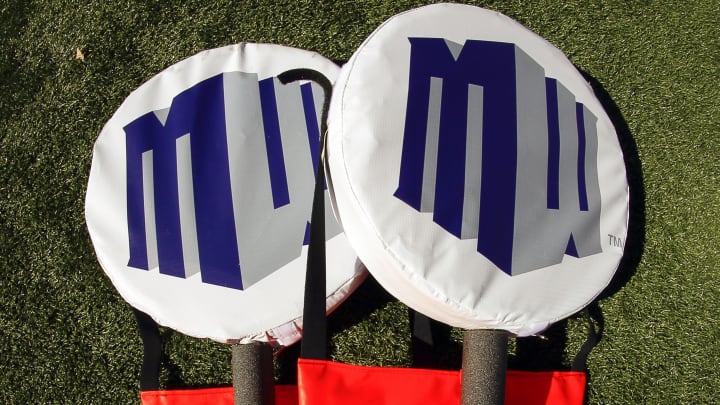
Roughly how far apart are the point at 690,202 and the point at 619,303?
1.10 feet

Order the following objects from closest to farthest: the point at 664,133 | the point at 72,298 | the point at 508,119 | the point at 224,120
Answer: the point at 508,119 → the point at 224,120 → the point at 72,298 → the point at 664,133

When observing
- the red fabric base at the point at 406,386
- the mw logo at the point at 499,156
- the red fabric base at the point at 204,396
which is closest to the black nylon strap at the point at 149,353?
the red fabric base at the point at 204,396

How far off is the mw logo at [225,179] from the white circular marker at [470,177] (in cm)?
16

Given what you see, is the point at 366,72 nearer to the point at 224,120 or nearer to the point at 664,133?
the point at 224,120

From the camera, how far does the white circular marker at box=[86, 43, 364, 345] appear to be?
41.1 inches

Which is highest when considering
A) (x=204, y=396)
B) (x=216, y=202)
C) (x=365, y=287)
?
(x=216, y=202)

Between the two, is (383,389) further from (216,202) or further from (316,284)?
(216,202)

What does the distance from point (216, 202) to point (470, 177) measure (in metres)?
0.52

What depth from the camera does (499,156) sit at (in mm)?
986

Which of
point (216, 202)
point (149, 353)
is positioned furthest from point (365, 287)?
point (149, 353)

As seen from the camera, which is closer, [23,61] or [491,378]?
[491,378]

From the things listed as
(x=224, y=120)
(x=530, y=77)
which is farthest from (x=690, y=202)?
(x=224, y=120)

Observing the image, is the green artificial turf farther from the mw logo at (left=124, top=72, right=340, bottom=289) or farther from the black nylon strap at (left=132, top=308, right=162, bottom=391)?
the mw logo at (left=124, top=72, right=340, bottom=289)

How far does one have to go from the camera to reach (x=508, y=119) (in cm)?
102
